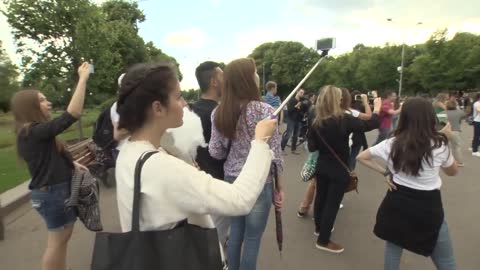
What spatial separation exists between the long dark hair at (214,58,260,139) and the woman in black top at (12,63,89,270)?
3.46ft

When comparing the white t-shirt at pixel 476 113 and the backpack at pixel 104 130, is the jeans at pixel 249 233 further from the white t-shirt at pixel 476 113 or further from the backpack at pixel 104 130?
the white t-shirt at pixel 476 113

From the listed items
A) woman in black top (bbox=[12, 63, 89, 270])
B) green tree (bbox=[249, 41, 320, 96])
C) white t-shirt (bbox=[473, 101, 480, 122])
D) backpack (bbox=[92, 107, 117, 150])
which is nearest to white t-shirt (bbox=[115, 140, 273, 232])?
woman in black top (bbox=[12, 63, 89, 270])

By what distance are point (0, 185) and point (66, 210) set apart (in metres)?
4.57

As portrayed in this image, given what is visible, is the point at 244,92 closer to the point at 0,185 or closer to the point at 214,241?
the point at 214,241

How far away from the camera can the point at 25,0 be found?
36.3ft

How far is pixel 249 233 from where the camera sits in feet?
9.96

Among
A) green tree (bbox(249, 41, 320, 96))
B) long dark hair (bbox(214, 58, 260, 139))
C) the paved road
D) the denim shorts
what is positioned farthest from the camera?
green tree (bbox(249, 41, 320, 96))

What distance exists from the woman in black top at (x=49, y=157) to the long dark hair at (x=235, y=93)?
3.46 feet

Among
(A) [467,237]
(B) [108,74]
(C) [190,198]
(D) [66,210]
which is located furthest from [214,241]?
(B) [108,74]

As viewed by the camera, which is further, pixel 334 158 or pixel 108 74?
pixel 108 74

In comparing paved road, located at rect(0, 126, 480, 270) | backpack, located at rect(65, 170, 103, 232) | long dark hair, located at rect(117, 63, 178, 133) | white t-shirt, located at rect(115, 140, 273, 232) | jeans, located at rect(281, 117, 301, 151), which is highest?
long dark hair, located at rect(117, 63, 178, 133)

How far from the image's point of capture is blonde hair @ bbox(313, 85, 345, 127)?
4.23 meters

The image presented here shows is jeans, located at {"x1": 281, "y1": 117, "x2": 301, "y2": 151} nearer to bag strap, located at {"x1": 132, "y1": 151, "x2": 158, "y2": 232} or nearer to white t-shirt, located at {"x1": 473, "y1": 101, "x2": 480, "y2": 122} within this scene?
white t-shirt, located at {"x1": 473, "y1": 101, "x2": 480, "y2": 122}

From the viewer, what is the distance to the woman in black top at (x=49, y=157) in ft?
10.00
